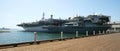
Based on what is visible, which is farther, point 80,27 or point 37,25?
→ point 37,25

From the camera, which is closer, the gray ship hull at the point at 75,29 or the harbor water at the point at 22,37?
the harbor water at the point at 22,37

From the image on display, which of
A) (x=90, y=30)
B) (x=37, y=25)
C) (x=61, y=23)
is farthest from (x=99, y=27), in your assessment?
(x=37, y=25)

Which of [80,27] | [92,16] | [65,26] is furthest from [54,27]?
[92,16]

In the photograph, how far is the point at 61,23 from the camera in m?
104

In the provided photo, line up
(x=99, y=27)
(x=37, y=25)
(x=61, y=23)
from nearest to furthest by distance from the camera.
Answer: (x=99, y=27), (x=61, y=23), (x=37, y=25)

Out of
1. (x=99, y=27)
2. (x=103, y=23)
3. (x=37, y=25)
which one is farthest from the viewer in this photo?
(x=37, y=25)

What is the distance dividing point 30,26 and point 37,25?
6103 millimetres

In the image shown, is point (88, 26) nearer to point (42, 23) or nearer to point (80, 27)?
point (80, 27)

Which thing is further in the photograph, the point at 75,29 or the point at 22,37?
the point at 75,29

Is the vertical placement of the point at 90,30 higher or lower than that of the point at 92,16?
lower

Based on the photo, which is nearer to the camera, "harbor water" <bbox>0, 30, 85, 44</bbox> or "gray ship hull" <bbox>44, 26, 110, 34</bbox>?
"harbor water" <bbox>0, 30, 85, 44</bbox>

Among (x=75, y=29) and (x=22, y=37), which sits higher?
(x=75, y=29)

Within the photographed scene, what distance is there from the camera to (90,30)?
88.7 meters

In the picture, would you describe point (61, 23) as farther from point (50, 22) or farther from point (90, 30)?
point (90, 30)
